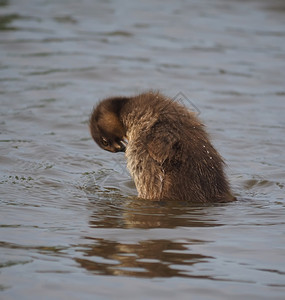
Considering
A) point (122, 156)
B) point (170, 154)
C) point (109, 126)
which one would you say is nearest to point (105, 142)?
point (109, 126)

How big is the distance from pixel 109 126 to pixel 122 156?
1985 mm

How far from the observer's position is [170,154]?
6973 millimetres

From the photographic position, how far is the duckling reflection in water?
6.99m

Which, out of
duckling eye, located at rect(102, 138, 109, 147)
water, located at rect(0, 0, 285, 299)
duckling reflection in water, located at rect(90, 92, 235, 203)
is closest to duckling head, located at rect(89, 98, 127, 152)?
duckling eye, located at rect(102, 138, 109, 147)

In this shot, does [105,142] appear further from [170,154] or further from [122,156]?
[122,156]

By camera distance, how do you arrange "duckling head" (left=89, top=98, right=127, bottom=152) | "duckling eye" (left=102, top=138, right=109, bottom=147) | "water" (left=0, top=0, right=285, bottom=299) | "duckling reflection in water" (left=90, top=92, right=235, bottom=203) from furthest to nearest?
"duckling eye" (left=102, top=138, right=109, bottom=147) < "duckling head" (left=89, top=98, right=127, bottom=152) < "duckling reflection in water" (left=90, top=92, right=235, bottom=203) < "water" (left=0, top=0, right=285, bottom=299)

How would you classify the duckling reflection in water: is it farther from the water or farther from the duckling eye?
the duckling eye

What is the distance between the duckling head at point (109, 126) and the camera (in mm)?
7770

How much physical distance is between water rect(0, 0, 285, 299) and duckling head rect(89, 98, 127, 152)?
54 centimetres

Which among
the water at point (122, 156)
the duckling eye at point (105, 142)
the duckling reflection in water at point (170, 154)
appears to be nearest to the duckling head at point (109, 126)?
the duckling eye at point (105, 142)

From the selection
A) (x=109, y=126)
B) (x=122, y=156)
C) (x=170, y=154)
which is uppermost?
(x=109, y=126)

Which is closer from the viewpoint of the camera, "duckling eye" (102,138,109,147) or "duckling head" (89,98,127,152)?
"duckling head" (89,98,127,152)

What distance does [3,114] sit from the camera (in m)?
10.8

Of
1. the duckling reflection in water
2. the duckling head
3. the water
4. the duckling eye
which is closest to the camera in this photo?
the water
